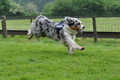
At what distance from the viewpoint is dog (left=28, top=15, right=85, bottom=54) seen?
895 cm

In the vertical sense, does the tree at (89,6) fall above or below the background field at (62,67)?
above

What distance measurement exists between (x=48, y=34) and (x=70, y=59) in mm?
1930

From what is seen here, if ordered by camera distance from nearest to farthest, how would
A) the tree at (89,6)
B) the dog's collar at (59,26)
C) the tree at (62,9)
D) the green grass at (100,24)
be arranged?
1. the dog's collar at (59,26)
2. the green grass at (100,24)
3. the tree at (62,9)
4. the tree at (89,6)

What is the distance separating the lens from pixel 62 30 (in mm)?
9312

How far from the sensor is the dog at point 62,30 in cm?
895

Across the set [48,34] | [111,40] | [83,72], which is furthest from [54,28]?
[111,40]

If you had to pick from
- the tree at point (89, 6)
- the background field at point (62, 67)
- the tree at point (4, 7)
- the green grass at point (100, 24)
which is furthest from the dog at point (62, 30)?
the tree at point (4, 7)

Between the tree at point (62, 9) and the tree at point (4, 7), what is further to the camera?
the tree at point (4, 7)

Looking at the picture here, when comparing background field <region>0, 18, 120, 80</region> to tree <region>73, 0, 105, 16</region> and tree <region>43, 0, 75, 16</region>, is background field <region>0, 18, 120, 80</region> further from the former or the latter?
tree <region>73, 0, 105, 16</region>

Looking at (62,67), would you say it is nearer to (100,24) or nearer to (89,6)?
(100,24)

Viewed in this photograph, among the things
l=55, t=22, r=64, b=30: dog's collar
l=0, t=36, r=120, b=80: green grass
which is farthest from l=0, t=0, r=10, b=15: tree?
l=0, t=36, r=120, b=80: green grass

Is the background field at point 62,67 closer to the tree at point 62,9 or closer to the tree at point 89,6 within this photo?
the tree at point 62,9

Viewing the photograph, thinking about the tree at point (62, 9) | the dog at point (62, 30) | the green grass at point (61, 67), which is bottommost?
the green grass at point (61, 67)

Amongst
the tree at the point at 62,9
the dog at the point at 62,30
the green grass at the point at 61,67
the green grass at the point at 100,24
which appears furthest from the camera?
the tree at the point at 62,9
